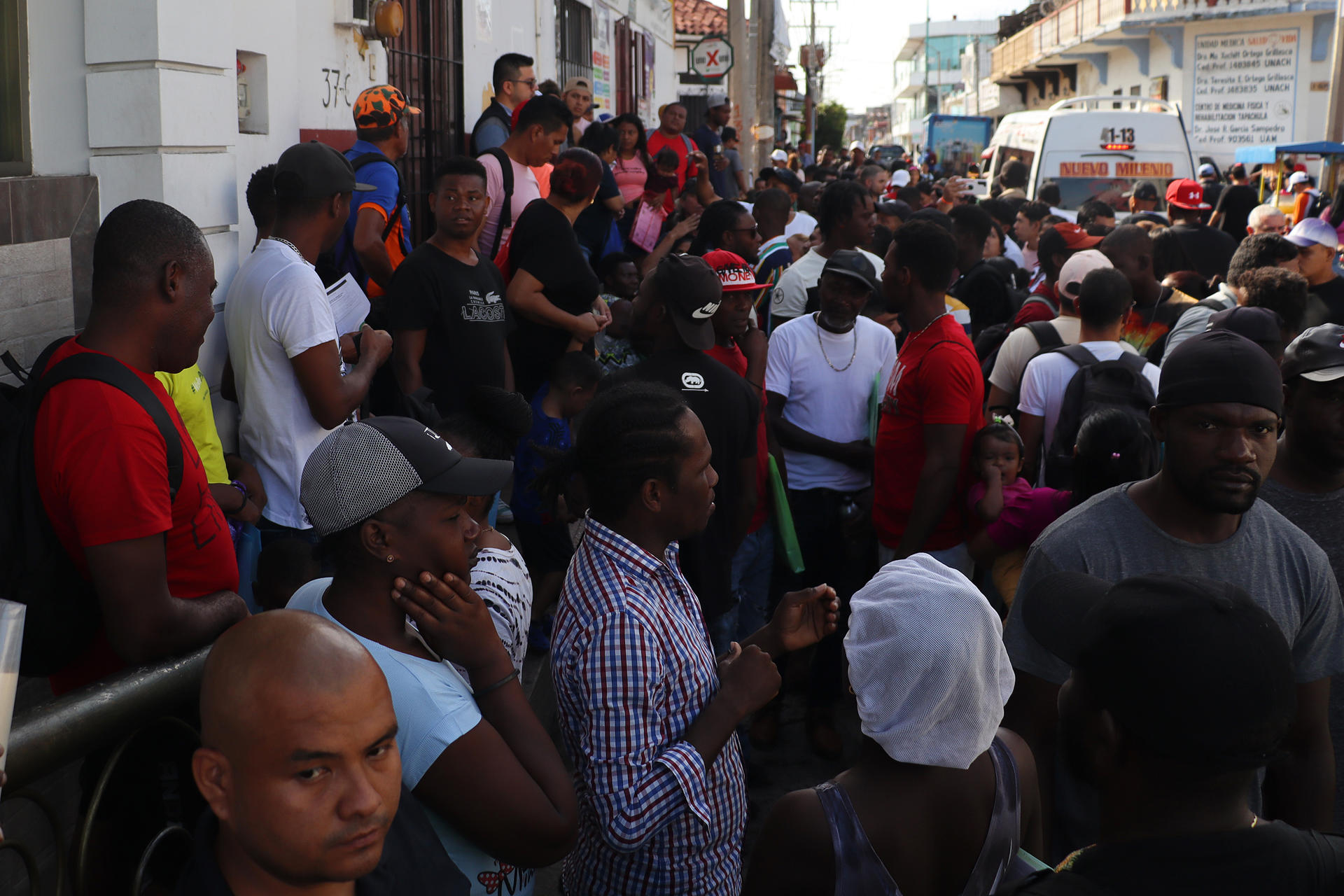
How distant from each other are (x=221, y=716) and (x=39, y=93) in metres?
3.51

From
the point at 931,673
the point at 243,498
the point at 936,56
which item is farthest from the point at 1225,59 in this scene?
the point at 936,56

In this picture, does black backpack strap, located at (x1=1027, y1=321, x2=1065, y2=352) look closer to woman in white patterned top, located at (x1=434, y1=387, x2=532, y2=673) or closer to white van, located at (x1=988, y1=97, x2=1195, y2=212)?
woman in white patterned top, located at (x1=434, y1=387, x2=532, y2=673)

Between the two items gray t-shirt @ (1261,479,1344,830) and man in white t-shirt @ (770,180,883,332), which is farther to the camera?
man in white t-shirt @ (770,180,883,332)

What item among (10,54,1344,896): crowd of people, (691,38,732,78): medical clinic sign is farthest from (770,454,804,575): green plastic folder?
(691,38,732,78): medical clinic sign

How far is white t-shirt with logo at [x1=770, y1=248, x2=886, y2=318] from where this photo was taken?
624cm

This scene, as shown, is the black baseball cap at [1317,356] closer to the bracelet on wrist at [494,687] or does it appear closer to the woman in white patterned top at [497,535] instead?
the woman in white patterned top at [497,535]

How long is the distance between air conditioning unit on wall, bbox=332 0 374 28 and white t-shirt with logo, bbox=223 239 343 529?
9.81 ft

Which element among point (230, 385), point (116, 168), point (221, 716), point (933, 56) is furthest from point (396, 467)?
point (933, 56)

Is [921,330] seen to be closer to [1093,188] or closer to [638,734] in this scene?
[638,734]

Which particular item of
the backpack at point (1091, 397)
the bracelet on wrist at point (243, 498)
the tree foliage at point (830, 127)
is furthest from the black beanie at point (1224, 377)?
the tree foliage at point (830, 127)

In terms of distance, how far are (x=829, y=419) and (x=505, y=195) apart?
8.95 ft

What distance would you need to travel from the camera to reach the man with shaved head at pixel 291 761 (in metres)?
1.59

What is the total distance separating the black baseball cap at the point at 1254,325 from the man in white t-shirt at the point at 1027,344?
807 mm

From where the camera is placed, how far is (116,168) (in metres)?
4.25
